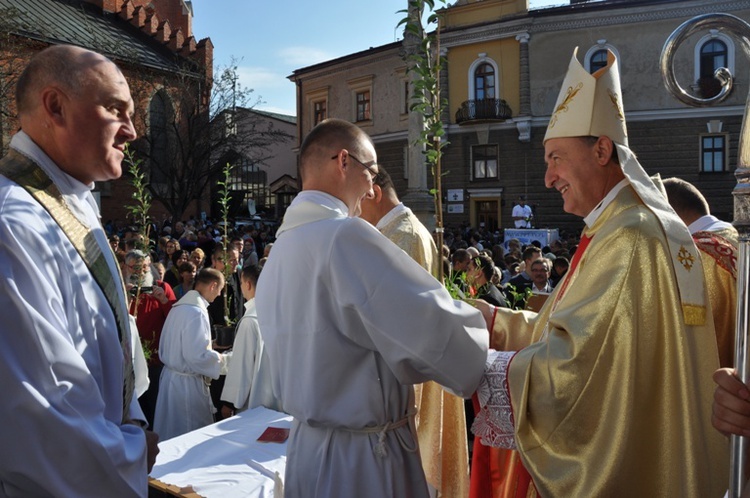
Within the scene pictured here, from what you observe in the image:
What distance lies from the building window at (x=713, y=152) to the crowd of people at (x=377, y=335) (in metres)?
23.9

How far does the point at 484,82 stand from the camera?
26.6m

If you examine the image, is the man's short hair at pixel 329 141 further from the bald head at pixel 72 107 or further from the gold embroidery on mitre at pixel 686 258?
the gold embroidery on mitre at pixel 686 258

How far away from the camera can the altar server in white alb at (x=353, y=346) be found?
2055mm

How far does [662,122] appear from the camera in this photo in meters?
24.1

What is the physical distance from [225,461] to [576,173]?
241 cm

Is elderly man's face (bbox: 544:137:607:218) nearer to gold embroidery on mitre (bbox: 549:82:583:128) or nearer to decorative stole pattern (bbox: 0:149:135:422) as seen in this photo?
gold embroidery on mitre (bbox: 549:82:583:128)

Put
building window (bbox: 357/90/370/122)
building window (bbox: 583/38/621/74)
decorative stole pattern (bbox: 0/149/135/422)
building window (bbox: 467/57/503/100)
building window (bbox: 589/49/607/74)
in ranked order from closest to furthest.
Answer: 1. decorative stole pattern (bbox: 0/149/135/422)
2. building window (bbox: 583/38/621/74)
3. building window (bbox: 589/49/607/74)
4. building window (bbox: 467/57/503/100)
5. building window (bbox: 357/90/370/122)

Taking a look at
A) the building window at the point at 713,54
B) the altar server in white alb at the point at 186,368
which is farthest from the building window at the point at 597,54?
the altar server in white alb at the point at 186,368

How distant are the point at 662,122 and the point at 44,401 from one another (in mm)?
26032

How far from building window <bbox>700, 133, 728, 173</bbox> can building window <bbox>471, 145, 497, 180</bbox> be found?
787 centimetres

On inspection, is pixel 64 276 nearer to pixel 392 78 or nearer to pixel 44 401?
pixel 44 401

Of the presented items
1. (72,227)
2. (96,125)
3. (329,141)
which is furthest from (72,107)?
(329,141)

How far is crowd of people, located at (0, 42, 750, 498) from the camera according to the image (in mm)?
1585

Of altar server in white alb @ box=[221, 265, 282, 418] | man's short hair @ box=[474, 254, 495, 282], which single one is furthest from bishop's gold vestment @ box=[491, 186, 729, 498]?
man's short hair @ box=[474, 254, 495, 282]
